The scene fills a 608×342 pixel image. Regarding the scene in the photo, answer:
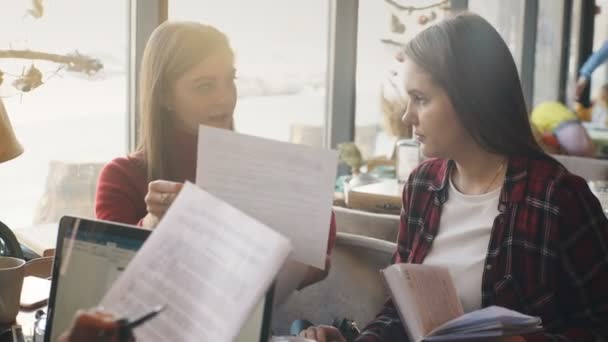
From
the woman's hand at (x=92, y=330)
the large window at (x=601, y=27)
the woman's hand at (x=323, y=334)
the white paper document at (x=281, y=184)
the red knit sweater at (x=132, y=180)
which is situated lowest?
the woman's hand at (x=323, y=334)

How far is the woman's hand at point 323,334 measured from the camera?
4.16ft

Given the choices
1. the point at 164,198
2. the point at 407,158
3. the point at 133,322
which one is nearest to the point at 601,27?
the point at 407,158

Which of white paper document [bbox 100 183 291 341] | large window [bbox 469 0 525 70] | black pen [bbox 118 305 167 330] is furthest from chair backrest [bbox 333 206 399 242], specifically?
large window [bbox 469 0 525 70]

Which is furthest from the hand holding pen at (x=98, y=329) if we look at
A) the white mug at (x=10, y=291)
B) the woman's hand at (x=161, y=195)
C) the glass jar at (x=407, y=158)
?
the glass jar at (x=407, y=158)

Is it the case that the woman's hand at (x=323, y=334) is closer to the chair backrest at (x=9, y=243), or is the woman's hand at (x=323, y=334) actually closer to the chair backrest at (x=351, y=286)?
the chair backrest at (x=351, y=286)

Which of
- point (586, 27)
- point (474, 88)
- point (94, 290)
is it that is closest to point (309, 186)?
point (94, 290)

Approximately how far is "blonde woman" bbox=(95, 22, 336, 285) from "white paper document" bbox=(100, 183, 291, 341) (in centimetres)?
85

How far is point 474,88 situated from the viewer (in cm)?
146

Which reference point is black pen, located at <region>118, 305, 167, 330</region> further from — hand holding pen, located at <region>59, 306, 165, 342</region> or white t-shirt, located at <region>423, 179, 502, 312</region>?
white t-shirt, located at <region>423, 179, 502, 312</region>

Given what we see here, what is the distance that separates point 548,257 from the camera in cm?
138

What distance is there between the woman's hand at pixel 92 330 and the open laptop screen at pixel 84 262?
0.30m

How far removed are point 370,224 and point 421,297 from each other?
2.69 ft

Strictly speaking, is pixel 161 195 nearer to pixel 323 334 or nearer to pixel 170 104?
pixel 323 334

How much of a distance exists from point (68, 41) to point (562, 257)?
169 cm
